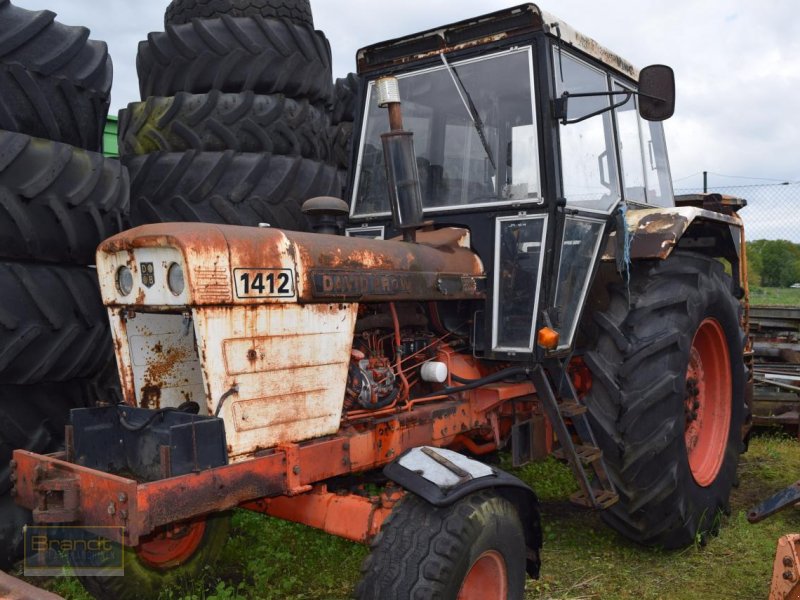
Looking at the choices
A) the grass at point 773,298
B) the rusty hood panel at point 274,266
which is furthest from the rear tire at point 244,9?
the grass at point 773,298

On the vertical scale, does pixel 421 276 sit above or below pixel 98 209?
below

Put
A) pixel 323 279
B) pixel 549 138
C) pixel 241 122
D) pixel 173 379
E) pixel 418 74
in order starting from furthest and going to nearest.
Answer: pixel 241 122 → pixel 418 74 → pixel 549 138 → pixel 173 379 → pixel 323 279

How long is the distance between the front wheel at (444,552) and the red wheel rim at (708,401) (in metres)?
1.99

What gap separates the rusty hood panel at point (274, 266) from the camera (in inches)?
101

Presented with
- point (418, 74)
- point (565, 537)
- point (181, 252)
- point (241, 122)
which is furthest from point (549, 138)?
point (241, 122)

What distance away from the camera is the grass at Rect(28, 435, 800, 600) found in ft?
11.8

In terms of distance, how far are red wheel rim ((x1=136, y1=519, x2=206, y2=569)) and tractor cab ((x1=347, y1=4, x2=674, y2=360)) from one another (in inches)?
63.0

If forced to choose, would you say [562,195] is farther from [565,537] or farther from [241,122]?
[241,122]

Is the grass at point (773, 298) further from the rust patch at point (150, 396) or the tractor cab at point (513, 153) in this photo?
the rust patch at point (150, 396)

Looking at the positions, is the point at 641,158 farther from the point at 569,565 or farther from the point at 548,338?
the point at 569,565

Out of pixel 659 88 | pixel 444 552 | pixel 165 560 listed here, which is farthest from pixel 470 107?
pixel 165 560

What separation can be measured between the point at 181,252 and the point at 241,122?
10.6 feet

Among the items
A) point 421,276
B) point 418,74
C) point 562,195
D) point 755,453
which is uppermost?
point 418,74

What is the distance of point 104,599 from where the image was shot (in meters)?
3.34
